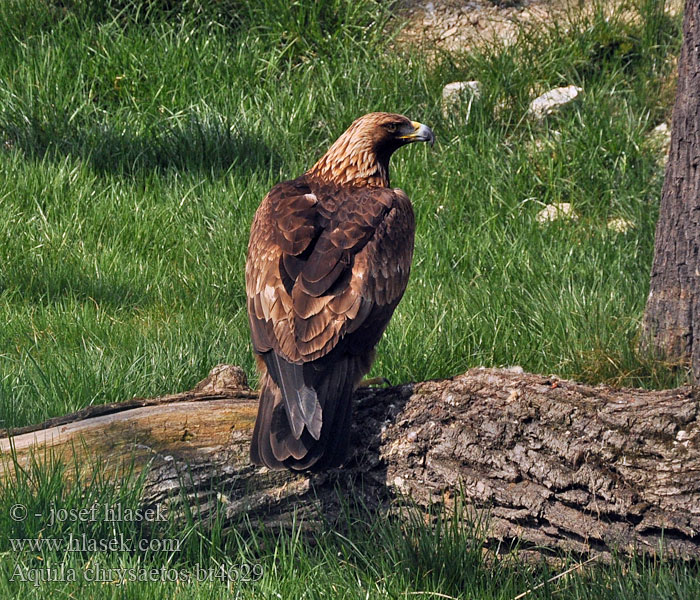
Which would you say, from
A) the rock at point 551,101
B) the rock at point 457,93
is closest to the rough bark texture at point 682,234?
the rock at point 551,101

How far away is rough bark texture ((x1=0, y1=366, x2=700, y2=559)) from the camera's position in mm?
2953

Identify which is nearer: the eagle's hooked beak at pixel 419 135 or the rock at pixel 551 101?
the eagle's hooked beak at pixel 419 135

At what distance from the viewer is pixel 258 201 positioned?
20.1 ft

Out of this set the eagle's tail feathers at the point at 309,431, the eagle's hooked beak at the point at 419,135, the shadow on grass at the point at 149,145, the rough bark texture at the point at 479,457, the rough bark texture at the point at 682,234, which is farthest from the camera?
the shadow on grass at the point at 149,145

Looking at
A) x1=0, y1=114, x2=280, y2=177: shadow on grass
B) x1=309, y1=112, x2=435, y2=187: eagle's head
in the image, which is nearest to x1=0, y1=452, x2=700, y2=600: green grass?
x1=309, y1=112, x2=435, y2=187: eagle's head

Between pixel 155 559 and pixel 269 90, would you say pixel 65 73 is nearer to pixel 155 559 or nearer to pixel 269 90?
pixel 269 90

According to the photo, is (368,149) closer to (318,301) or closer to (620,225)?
(318,301)

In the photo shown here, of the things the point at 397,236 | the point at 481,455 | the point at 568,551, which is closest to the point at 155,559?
the point at 481,455

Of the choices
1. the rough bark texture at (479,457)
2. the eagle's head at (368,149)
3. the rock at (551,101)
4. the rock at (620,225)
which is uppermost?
the rock at (551,101)

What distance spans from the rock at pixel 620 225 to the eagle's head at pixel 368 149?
69.2 inches

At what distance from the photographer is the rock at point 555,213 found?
6.05 m

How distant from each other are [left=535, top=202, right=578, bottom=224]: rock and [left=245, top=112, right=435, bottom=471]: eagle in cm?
190

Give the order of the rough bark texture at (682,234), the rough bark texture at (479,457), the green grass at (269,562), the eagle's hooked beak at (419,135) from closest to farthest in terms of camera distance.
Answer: the green grass at (269,562), the rough bark texture at (479,457), the rough bark texture at (682,234), the eagle's hooked beak at (419,135)

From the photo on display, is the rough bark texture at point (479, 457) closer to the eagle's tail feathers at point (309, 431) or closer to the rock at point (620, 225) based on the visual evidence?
the eagle's tail feathers at point (309, 431)
